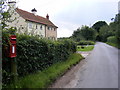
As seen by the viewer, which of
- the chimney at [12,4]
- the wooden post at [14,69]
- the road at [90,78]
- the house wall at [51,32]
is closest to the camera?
the wooden post at [14,69]

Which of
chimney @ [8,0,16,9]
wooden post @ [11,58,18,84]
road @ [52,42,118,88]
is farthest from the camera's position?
road @ [52,42,118,88]

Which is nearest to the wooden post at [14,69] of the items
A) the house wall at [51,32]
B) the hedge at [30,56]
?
the hedge at [30,56]

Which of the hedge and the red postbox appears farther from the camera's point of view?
the hedge

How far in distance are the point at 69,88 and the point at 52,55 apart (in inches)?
129

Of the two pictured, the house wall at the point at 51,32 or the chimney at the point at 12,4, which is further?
the house wall at the point at 51,32

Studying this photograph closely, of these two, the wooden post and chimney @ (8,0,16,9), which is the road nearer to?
the wooden post

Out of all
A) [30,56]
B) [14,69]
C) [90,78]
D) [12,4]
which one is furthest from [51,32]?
[14,69]

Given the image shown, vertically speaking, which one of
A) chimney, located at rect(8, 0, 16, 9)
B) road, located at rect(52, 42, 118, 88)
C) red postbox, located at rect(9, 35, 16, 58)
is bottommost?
road, located at rect(52, 42, 118, 88)

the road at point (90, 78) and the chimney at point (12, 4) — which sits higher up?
the chimney at point (12, 4)

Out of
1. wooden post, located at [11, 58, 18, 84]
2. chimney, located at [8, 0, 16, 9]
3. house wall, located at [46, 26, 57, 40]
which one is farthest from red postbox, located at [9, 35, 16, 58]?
house wall, located at [46, 26, 57, 40]

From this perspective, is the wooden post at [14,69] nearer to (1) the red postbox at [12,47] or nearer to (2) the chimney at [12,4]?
(1) the red postbox at [12,47]

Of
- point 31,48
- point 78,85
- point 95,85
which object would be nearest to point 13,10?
point 31,48

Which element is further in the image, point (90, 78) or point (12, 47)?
point (90, 78)

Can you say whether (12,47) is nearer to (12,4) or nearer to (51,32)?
(12,4)
